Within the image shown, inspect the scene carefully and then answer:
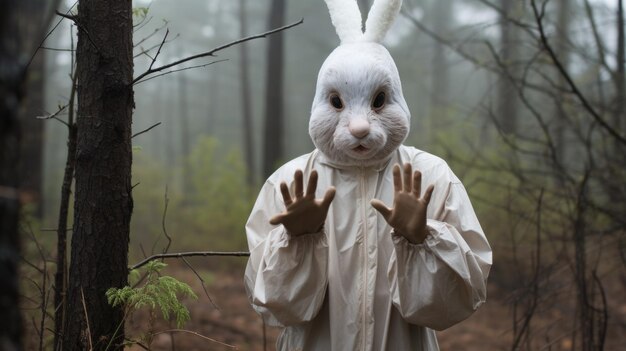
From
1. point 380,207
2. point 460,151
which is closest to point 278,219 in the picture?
point 380,207

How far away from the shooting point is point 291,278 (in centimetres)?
230

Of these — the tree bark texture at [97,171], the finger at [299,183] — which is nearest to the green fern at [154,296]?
the tree bark texture at [97,171]

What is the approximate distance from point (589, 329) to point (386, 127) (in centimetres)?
193

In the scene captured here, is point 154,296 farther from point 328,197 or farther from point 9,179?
point 9,179

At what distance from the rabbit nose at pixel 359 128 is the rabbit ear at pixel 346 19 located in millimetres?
533

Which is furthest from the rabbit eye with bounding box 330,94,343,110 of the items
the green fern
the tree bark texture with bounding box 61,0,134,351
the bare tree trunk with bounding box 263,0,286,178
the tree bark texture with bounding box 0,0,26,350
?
the bare tree trunk with bounding box 263,0,286,178

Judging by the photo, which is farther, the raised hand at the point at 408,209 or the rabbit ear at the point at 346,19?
the rabbit ear at the point at 346,19

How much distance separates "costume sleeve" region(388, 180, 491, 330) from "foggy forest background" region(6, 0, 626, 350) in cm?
90

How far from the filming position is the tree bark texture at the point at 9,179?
111 cm

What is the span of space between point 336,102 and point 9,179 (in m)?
1.56

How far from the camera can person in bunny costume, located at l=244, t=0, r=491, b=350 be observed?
220cm

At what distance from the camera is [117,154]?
247 centimetres

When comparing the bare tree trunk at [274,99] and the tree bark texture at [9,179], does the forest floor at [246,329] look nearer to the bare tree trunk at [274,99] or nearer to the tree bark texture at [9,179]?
the bare tree trunk at [274,99]

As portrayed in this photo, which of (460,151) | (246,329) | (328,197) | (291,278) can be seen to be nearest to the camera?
(328,197)
